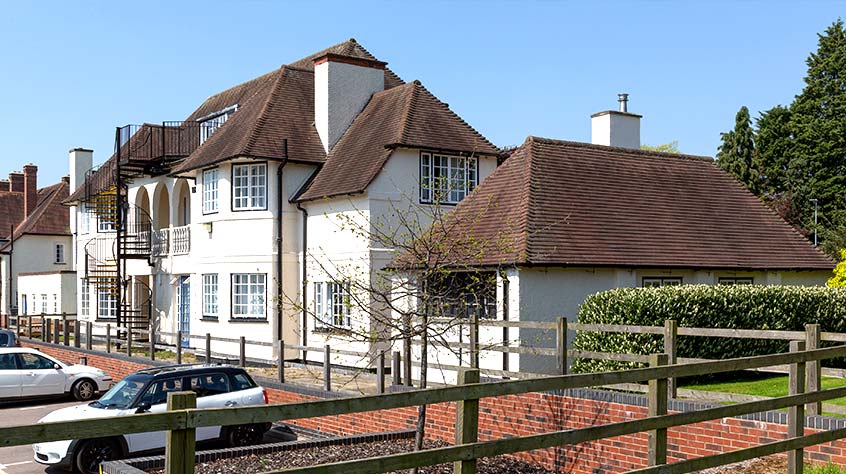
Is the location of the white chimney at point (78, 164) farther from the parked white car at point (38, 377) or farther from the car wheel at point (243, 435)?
the car wheel at point (243, 435)

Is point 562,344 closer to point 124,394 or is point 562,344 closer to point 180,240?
point 124,394

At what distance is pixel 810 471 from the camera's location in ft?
30.5

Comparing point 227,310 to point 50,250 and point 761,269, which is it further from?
point 50,250

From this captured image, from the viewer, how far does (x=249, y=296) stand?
28406mm

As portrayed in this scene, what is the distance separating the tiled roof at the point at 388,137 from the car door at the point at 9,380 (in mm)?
9437

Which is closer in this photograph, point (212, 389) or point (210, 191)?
point (212, 389)

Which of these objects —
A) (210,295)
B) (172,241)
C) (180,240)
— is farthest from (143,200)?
(210,295)

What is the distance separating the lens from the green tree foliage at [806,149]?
55562mm

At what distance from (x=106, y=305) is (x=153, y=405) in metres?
24.9

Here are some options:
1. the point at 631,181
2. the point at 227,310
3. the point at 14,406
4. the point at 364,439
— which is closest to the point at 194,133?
the point at 227,310

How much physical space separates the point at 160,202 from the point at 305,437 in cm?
2346

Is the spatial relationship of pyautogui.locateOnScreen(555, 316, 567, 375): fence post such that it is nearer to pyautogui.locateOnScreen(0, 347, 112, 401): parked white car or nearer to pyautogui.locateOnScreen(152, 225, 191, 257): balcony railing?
pyautogui.locateOnScreen(0, 347, 112, 401): parked white car

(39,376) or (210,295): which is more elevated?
(210,295)

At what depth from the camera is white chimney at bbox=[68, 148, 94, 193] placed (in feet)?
162
